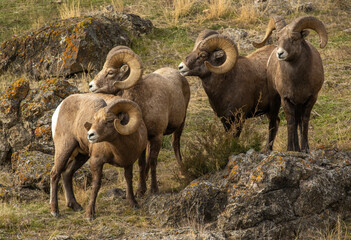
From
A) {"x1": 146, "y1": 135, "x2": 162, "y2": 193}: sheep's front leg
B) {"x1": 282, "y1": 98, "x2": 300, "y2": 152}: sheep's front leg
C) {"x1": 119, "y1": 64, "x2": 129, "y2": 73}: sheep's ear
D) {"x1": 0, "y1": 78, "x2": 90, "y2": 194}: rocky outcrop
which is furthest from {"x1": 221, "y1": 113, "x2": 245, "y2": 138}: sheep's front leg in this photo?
{"x1": 0, "y1": 78, "x2": 90, "y2": 194}: rocky outcrop

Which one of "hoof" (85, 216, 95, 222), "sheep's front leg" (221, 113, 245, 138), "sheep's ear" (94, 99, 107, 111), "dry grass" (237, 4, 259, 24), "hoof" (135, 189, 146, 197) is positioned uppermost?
"sheep's ear" (94, 99, 107, 111)

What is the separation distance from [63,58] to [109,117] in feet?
22.7

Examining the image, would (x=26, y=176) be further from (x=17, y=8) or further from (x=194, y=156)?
(x=17, y=8)

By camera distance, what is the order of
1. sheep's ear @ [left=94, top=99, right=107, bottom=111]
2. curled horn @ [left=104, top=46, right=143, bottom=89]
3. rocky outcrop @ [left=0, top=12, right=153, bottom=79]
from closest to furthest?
sheep's ear @ [left=94, top=99, right=107, bottom=111]
curled horn @ [left=104, top=46, right=143, bottom=89]
rocky outcrop @ [left=0, top=12, right=153, bottom=79]

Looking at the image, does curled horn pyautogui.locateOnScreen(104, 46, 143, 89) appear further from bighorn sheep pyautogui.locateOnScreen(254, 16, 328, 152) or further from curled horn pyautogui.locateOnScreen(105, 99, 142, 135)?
bighorn sheep pyautogui.locateOnScreen(254, 16, 328, 152)

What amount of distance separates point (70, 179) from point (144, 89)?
1.91 m

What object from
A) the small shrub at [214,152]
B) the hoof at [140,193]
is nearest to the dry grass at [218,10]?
the small shrub at [214,152]

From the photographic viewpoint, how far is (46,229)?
781 cm

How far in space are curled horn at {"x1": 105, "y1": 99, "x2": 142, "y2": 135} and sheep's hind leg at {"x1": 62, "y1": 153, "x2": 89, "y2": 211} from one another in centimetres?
163

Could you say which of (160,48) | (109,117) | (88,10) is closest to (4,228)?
(109,117)

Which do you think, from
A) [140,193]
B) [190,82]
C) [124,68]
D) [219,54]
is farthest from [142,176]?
[190,82]

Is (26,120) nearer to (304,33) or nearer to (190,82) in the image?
(190,82)

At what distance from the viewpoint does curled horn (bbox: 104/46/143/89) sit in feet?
28.5

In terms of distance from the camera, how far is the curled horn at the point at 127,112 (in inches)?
299
